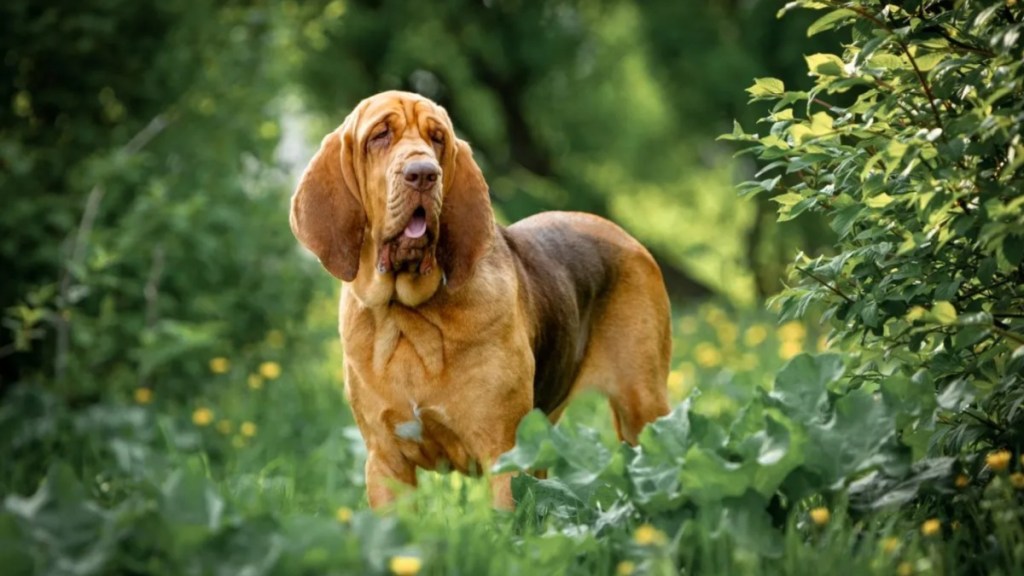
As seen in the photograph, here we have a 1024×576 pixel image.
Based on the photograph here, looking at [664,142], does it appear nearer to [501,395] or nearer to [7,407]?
[7,407]

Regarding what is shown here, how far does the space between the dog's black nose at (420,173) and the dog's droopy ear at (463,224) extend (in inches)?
10.7

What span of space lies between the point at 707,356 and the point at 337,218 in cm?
447

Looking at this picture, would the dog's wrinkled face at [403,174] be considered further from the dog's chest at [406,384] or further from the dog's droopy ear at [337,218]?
the dog's chest at [406,384]

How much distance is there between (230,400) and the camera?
25.5 feet

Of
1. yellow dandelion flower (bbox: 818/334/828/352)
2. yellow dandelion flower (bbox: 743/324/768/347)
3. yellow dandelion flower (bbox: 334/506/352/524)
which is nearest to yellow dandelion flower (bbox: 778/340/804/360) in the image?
yellow dandelion flower (bbox: 818/334/828/352)

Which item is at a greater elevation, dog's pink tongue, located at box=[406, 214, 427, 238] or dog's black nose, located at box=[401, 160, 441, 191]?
dog's black nose, located at box=[401, 160, 441, 191]

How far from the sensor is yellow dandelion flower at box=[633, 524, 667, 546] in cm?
345

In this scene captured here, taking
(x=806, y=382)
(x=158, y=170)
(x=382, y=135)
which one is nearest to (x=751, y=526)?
(x=806, y=382)

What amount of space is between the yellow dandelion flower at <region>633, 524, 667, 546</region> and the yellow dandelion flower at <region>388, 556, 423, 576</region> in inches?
22.6

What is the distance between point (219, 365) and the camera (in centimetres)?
757

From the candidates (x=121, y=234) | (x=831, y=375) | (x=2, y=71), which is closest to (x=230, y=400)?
(x=121, y=234)

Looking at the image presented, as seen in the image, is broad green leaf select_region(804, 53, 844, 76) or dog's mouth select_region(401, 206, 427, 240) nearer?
broad green leaf select_region(804, 53, 844, 76)

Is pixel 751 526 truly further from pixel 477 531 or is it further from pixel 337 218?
pixel 337 218

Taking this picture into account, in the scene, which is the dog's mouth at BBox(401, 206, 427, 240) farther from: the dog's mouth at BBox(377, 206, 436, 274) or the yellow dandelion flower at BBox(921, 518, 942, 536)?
the yellow dandelion flower at BBox(921, 518, 942, 536)
